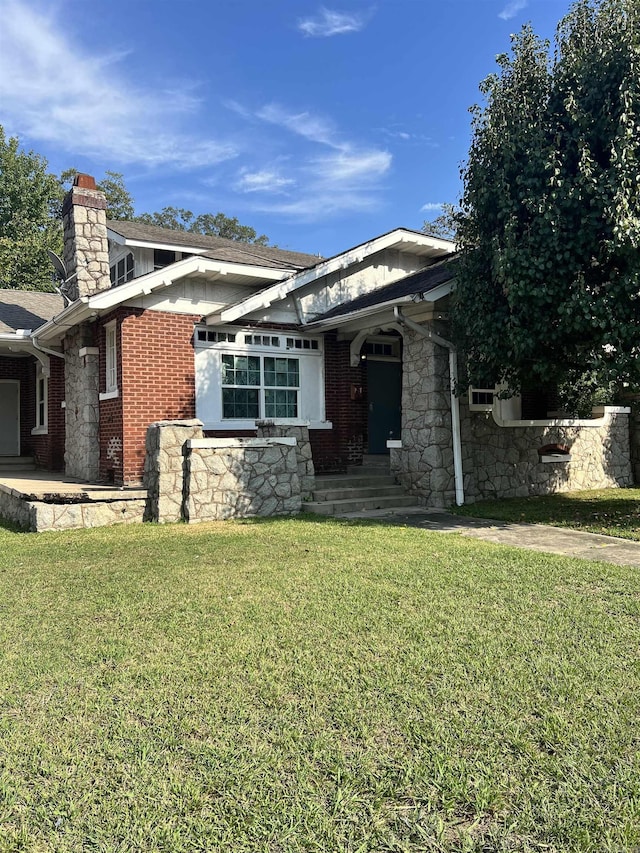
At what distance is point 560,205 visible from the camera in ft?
25.8

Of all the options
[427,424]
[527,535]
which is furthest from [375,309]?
[527,535]

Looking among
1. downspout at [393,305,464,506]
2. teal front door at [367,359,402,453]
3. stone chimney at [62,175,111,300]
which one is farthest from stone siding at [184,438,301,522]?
stone chimney at [62,175,111,300]

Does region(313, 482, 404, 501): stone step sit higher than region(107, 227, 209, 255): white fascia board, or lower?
lower

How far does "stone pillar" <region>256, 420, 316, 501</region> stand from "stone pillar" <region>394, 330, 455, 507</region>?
1893mm

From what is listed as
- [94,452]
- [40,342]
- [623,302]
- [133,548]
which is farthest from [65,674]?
[40,342]

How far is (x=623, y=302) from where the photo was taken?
773 cm

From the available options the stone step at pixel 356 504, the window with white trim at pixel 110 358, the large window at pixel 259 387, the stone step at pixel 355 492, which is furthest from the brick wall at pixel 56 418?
the stone step at pixel 356 504

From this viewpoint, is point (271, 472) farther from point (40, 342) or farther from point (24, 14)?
point (24, 14)

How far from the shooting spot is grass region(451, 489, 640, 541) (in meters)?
8.52

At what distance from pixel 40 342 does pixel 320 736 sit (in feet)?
42.1

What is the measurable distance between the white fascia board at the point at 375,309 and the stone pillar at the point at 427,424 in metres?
0.80

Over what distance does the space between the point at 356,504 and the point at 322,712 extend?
692cm

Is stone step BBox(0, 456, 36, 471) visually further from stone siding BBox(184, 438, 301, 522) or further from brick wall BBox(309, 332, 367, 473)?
stone siding BBox(184, 438, 301, 522)

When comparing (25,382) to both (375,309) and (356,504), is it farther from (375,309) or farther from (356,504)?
(356,504)
